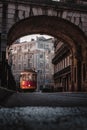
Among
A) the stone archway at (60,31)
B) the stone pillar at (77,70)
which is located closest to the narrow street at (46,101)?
the stone archway at (60,31)

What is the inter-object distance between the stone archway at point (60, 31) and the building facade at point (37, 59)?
6476cm

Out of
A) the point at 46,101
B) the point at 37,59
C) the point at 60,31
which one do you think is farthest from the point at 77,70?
the point at 37,59

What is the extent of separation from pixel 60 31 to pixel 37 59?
71.1 m

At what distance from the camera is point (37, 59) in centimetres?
10281

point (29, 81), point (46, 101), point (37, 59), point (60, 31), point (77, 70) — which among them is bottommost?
point (46, 101)

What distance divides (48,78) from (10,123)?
100 m

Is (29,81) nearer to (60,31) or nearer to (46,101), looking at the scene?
(60,31)

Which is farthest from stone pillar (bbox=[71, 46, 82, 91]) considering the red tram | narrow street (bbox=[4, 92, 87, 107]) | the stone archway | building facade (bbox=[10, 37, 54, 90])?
building facade (bbox=[10, 37, 54, 90])

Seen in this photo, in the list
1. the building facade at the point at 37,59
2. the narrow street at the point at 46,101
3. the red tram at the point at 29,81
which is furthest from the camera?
the building facade at the point at 37,59

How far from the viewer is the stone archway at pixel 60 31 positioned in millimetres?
28766

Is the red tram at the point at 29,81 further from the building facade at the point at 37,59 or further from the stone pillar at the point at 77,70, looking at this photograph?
the building facade at the point at 37,59

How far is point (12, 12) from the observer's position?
27.5m

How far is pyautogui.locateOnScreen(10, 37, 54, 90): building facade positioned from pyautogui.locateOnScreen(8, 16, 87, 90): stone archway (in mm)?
64755

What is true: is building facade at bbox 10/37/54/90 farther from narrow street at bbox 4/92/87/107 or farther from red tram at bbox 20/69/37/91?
narrow street at bbox 4/92/87/107
